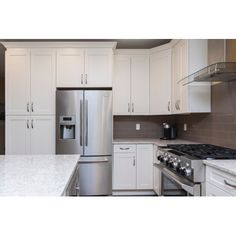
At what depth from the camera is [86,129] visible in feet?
12.0

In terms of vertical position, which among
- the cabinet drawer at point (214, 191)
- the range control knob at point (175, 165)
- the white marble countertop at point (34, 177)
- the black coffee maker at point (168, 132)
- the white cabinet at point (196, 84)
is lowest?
the cabinet drawer at point (214, 191)

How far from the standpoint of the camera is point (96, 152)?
370cm

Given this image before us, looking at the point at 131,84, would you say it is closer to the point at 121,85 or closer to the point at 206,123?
the point at 121,85

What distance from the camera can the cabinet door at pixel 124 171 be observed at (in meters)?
3.89

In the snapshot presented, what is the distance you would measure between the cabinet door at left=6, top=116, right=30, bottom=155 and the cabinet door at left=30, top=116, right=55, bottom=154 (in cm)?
8

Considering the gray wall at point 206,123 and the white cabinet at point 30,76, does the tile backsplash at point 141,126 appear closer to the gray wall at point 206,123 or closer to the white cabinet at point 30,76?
the gray wall at point 206,123

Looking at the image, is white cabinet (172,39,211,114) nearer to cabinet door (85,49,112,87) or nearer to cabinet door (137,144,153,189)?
cabinet door (137,144,153,189)

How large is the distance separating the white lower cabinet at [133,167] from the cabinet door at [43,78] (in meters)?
1.23

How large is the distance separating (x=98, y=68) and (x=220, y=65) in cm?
205

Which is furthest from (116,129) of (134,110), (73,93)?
(73,93)

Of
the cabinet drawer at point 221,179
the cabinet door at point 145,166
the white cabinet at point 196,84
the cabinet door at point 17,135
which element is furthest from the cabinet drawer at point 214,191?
the cabinet door at point 17,135
